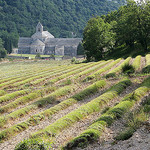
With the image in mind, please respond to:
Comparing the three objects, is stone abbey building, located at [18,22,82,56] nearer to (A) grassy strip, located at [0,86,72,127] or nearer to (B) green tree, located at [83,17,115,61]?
(B) green tree, located at [83,17,115,61]

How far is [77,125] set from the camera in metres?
12.2

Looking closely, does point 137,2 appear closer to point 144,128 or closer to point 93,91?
point 93,91

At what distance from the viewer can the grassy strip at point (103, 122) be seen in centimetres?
971

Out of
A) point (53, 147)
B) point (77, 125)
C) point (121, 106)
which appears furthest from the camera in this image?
point (121, 106)

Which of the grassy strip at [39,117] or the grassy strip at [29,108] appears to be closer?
the grassy strip at [39,117]

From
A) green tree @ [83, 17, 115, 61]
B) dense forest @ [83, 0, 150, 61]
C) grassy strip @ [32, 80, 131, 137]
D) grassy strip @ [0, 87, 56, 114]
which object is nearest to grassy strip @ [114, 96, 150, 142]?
grassy strip @ [32, 80, 131, 137]

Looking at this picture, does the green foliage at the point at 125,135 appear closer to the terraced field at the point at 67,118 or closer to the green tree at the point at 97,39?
the terraced field at the point at 67,118

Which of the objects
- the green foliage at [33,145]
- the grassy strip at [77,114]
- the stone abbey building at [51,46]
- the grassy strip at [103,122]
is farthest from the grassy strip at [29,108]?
the stone abbey building at [51,46]

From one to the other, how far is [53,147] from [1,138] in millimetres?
2887

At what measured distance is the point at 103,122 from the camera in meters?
11.3

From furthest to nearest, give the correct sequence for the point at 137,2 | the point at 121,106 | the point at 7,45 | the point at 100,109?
the point at 7,45
the point at 137,2
the point at 100,109
the point at 121,106

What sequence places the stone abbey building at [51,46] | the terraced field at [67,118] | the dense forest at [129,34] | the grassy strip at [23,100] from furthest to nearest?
the stone abbey building at [51,46] → the dense forest at [129,34] → the grassy strip at [23,100] → the terraced field at [67,118]

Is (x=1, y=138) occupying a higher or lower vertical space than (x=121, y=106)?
lower

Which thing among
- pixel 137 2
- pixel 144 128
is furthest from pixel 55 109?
pixel 137 2
